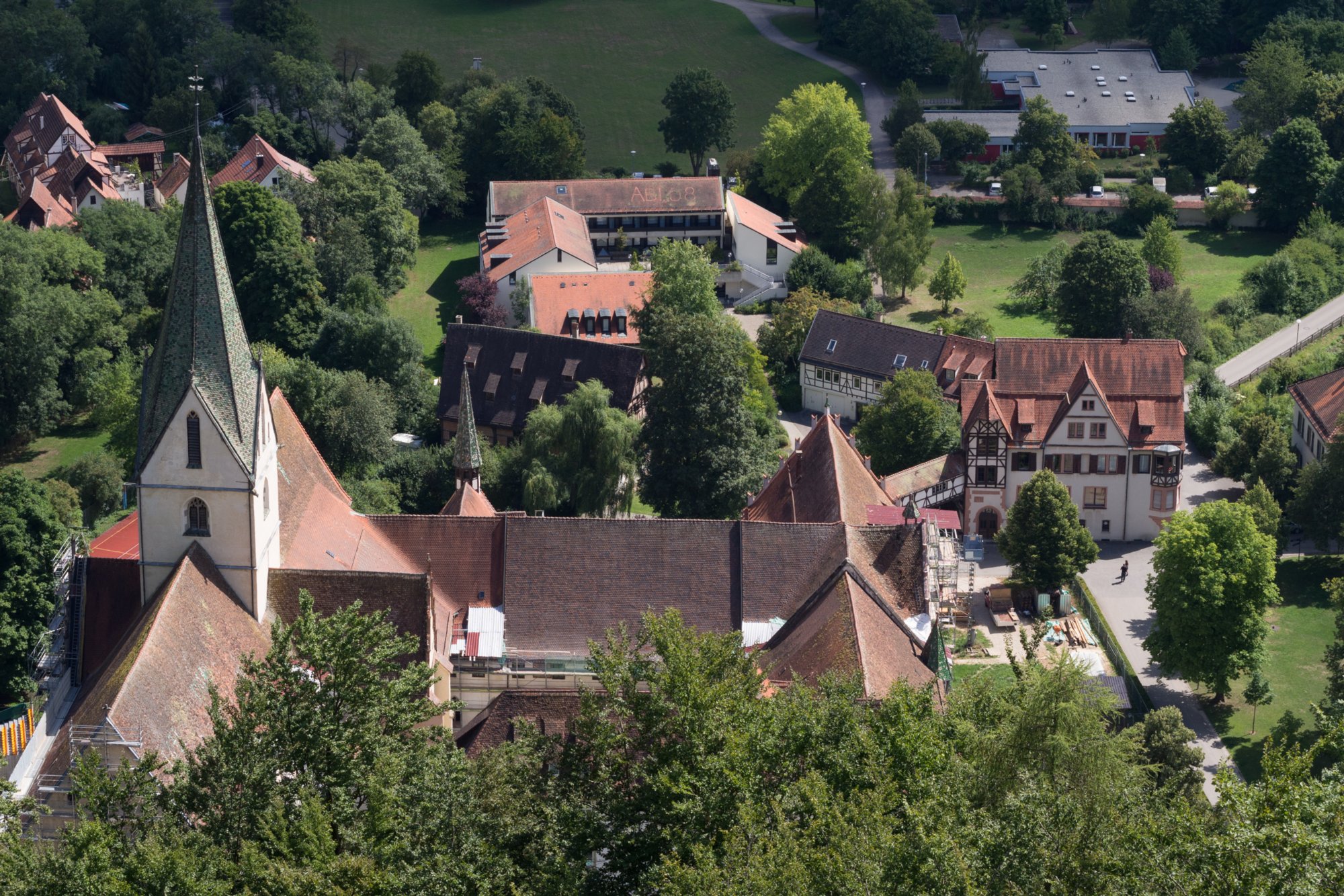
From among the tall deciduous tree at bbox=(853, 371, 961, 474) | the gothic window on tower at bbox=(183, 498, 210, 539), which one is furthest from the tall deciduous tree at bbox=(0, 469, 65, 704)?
the tall deciduous tree at bbox=(853, 371, 961, 474)

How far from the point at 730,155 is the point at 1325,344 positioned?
44.1 m

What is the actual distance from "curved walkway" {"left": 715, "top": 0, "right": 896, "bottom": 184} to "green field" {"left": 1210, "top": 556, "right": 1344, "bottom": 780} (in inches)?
2124

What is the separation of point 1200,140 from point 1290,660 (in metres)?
65.6

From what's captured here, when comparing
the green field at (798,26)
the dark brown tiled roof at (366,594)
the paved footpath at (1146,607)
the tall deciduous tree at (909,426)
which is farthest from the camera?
the green field at (798,26)

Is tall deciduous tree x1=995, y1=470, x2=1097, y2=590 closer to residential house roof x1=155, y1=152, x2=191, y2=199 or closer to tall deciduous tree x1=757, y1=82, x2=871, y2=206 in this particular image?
tall deciduous tree x1=757, y1=82, x2=871, y2=206

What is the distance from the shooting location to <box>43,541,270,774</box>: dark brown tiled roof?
165 ft

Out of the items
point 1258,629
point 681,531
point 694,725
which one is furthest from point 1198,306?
point 694,725

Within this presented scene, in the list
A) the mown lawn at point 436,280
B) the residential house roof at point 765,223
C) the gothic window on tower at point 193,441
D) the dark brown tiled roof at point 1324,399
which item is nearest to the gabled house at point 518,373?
the mown lawn at point 436,280

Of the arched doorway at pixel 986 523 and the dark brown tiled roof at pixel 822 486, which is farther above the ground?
the dark brown tiled roof at pixel 822 486

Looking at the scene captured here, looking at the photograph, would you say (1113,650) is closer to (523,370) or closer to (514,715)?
(514,715)

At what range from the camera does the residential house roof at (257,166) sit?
12200 cm

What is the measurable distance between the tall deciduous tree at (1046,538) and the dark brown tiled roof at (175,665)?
123 feet

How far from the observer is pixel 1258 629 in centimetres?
7531

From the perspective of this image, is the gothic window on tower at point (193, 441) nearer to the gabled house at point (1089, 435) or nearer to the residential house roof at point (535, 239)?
the gabled house at point (1089, 435)
